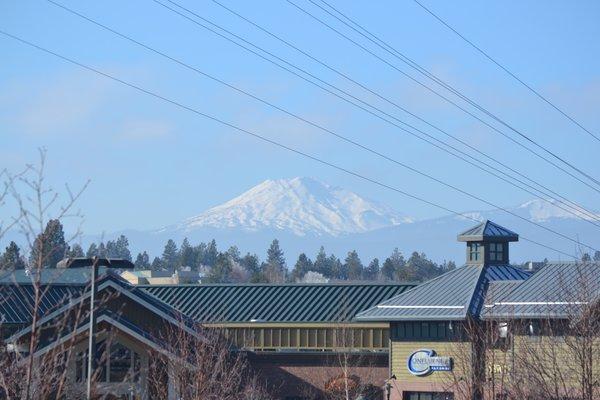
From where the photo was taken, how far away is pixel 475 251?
155 feet

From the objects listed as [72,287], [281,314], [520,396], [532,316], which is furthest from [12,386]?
[281,314]

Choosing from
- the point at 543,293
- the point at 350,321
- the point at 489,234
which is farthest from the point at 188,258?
the point at 543,293

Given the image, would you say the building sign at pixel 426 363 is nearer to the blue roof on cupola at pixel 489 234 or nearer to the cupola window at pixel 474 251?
the cupola window at pixel 474 251

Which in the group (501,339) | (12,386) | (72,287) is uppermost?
(72,287)

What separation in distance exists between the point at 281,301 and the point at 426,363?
7.95 meters

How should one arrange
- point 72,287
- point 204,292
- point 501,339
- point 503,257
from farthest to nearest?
point 204,292 < point 503,257 < point 72,287 < point 501,339

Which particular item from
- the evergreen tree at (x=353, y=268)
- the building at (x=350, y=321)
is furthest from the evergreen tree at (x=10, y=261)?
the evergreen tree at (x=353, y=268)

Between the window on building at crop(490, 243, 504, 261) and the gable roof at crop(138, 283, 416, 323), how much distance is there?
3564 mm

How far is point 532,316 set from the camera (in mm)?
38781

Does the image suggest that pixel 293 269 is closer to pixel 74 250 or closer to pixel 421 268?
pixel 421 268

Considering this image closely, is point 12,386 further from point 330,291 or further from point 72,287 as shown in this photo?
point 330,291

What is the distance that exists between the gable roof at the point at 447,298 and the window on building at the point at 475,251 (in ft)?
1.36

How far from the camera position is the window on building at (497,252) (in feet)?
155

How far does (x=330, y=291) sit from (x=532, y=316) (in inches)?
465
